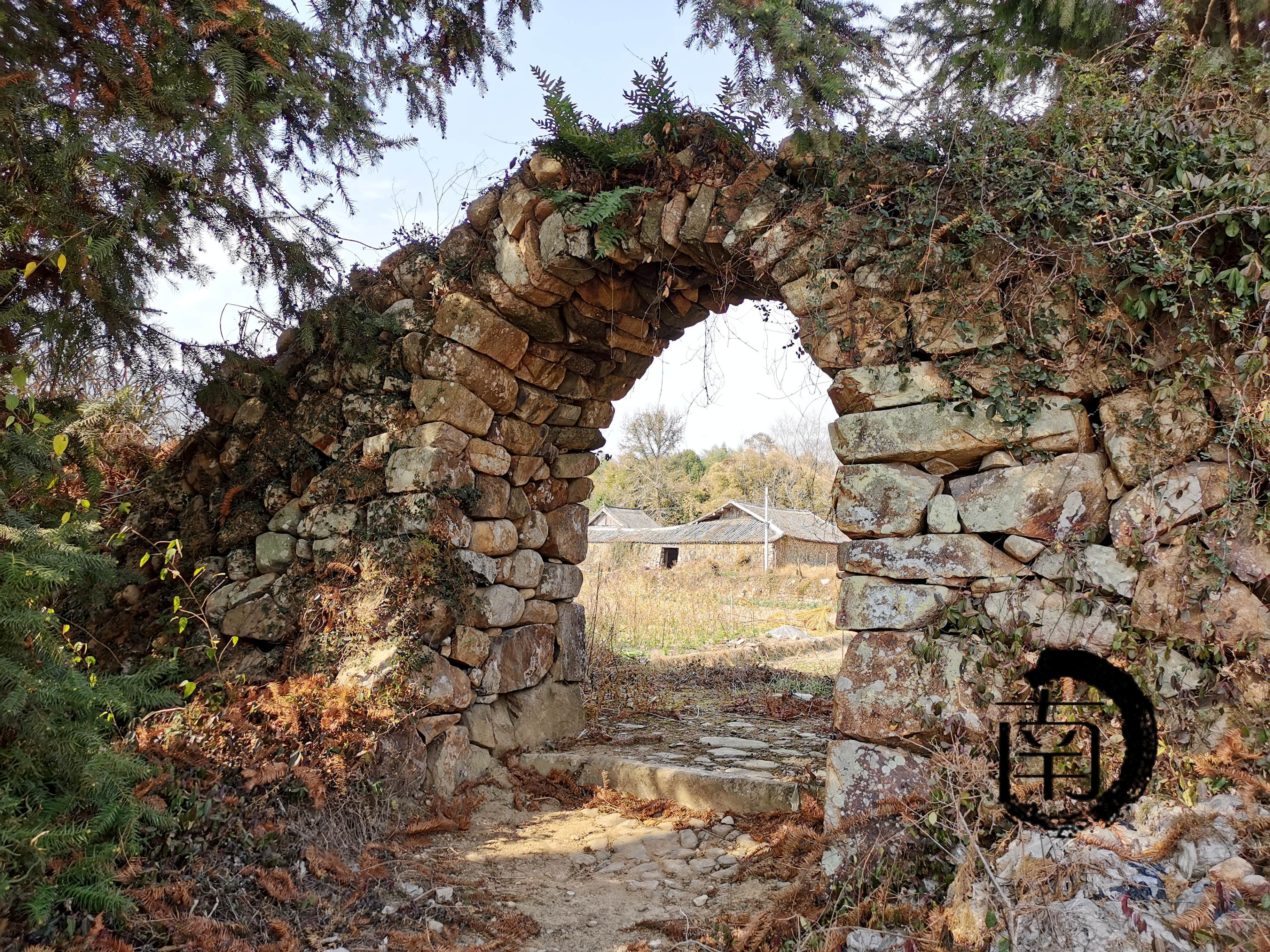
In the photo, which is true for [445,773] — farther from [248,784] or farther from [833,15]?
[833,15]

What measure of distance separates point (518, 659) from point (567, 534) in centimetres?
94

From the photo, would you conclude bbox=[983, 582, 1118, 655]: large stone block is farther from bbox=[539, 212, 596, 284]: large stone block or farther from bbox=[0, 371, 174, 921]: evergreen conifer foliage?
bbox=[0, 371, 174, 921]: evergreen conifer foliage

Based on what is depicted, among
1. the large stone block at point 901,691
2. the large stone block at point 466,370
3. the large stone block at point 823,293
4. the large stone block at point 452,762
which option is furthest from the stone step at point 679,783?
the large stone block at point 823,293

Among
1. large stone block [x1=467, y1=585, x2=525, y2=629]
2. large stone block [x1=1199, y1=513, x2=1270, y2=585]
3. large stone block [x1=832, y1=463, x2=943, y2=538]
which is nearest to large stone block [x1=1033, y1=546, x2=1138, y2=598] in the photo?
large stone block [x1=1199, y1=513, x2=1270, y2=585]

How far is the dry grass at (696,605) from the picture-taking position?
1033 centimetres

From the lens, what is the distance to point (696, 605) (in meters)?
13.9

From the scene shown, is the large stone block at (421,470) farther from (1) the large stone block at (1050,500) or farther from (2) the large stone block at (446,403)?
(1) the large stone block at (1050,500)

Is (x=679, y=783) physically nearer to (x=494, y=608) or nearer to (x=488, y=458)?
(x=494, y=608)

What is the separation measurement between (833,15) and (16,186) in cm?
329

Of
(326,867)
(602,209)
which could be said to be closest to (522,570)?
(326,867)

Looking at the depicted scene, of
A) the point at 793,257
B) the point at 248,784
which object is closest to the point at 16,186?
the point at 248,784

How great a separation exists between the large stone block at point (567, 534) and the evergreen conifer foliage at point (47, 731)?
2.84 metres

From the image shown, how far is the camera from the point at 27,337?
3268 mm

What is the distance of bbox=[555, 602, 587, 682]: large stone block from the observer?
538 centimetres
